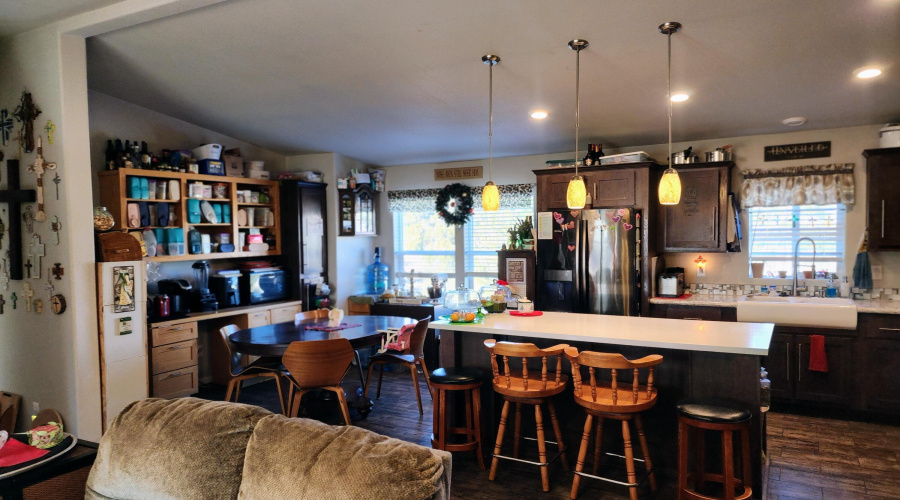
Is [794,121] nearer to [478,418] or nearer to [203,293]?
[478,418]

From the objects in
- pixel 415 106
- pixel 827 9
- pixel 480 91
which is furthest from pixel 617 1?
pixel 415 106

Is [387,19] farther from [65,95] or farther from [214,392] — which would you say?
[214,392]

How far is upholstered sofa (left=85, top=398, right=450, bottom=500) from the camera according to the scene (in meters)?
1.50

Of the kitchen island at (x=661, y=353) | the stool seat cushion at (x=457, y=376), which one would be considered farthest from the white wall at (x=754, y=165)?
the stool seat cushion at (x=457, y=376)

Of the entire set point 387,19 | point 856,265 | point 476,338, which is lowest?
point 476,338

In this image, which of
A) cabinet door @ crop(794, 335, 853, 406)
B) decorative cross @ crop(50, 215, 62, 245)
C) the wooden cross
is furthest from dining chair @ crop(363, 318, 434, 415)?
cabinet door @ crop(794, 335, 853, 406)

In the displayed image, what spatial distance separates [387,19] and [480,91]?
Result: 45.5 inches

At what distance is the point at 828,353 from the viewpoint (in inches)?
161

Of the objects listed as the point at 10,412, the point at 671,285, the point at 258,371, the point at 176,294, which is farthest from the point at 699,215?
the point at 10,412

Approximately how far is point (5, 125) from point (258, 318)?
2.57m

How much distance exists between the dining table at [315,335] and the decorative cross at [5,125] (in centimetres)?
201

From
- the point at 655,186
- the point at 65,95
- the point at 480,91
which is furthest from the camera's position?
the point at 655,186

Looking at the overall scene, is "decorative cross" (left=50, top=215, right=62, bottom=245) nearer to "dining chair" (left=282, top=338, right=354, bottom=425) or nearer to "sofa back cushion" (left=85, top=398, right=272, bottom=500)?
"dining chair" (left=282, top=338, right=354, bottom=425)

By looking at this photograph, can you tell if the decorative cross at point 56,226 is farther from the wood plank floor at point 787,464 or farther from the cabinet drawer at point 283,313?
the cabinet drawer at point 283,313
